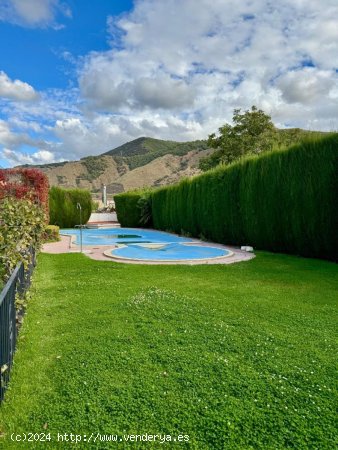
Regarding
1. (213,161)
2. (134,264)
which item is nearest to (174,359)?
(134,264)

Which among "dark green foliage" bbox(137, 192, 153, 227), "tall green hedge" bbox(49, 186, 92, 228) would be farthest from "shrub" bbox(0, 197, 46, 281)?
"dark green foliage" bbox(137, 192, 153, 227)

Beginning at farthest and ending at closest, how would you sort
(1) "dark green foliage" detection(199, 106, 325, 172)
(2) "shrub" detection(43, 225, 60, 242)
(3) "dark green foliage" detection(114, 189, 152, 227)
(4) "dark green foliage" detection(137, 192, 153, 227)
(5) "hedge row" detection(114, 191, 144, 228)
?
(5) "hedge row" detection(114, 191, 144, 228) → (3) "dark green foliage" detection(114, 189, 152, 227) → (4) "dark green foliage" detection(137, 192, 153, 227) → (1) "dark green foliage" detection(199, 106, 325, 172) → (2) "shrub" detection(43, 225, 60, 242)

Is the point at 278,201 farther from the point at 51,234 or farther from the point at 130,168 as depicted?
the point at 130,168

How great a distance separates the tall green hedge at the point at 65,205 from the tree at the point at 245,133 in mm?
13296

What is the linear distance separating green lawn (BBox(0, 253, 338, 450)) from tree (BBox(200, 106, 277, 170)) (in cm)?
2385

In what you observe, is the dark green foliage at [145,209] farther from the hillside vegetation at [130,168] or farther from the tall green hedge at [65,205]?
the hillside vegetation at [130,168]

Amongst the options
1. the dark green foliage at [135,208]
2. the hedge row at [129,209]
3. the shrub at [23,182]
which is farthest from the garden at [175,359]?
the hedge row at [129,209]

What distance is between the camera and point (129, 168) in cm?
10619

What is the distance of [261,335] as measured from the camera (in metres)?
4.50

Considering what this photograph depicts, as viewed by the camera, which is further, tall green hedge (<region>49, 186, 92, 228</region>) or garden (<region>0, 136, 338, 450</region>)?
tall green hedge (<region>49, 186, 92, 228</region>)

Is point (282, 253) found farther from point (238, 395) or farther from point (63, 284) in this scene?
point (238, 395)

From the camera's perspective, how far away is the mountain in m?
92.6

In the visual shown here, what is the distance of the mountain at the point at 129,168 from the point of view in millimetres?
92562

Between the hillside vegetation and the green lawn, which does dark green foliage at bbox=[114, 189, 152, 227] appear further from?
the hillside vegetation
